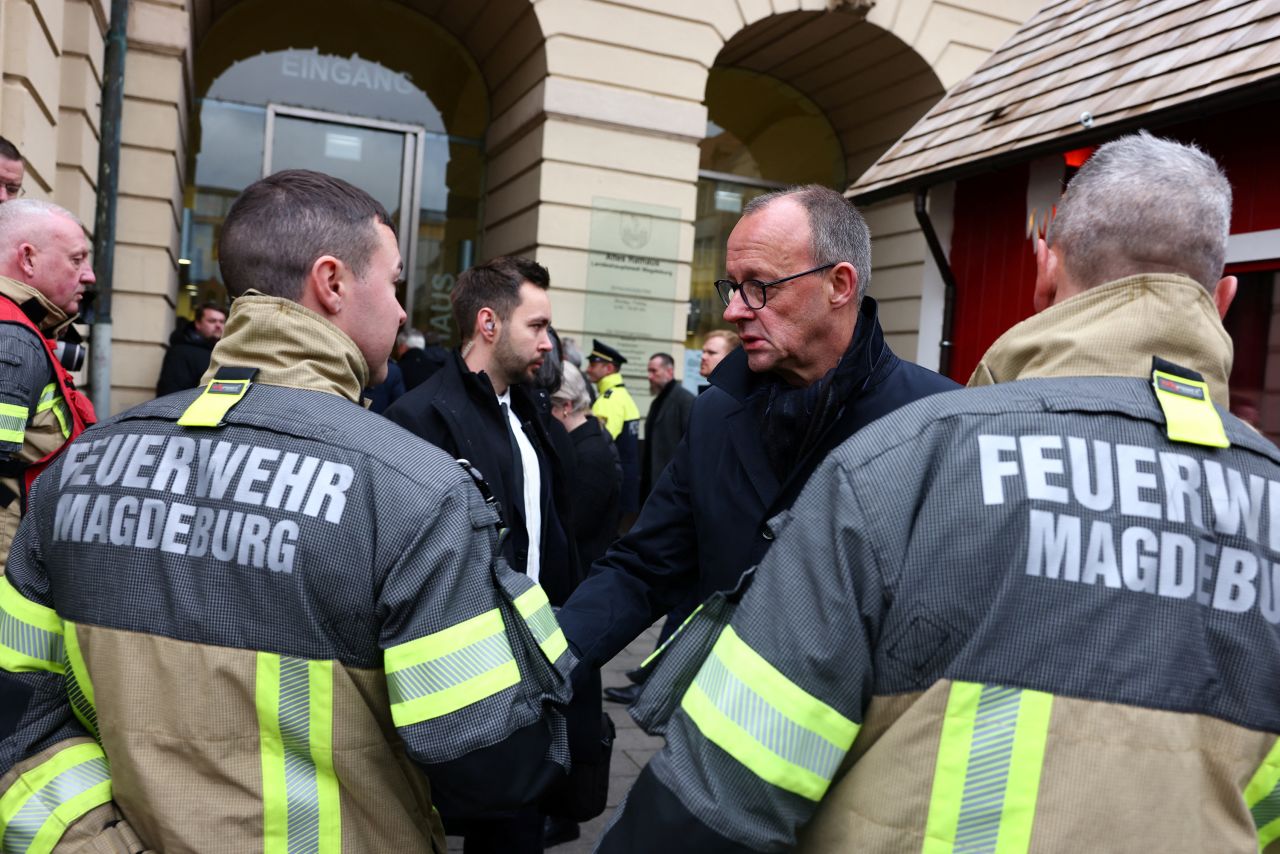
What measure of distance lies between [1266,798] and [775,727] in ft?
2.00

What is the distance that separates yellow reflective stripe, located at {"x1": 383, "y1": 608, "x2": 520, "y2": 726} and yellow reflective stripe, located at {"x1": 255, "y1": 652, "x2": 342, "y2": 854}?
108 millimetres

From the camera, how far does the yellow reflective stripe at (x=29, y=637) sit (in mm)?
1718

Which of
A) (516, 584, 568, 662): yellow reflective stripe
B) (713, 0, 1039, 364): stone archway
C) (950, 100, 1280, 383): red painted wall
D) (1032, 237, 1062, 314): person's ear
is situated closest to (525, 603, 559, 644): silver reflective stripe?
(516, 584, 568, 662): yellow reflective stripe

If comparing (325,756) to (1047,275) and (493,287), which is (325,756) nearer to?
(1047,275)

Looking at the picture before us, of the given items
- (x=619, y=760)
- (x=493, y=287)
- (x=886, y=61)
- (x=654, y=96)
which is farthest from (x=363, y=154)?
(x=619, y=760)

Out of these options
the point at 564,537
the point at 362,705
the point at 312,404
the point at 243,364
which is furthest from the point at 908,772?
the point at 564,537

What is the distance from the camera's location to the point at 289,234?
1817mm

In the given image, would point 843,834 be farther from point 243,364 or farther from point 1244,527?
point 243,364

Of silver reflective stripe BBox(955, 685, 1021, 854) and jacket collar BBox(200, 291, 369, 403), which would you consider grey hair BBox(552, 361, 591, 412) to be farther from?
silver reflective stripe BBox(955, 685, 1021, 854)

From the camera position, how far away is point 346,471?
5.29 ft

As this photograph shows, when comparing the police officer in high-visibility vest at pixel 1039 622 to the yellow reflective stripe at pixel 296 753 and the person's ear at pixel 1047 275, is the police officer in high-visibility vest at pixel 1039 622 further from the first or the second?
the yellow reflective stripe at pixel 296 753

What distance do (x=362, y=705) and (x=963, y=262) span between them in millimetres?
6117

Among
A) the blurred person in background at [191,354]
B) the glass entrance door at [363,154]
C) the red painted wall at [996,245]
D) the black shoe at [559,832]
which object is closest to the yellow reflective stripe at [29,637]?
the black shoe at [559,832]

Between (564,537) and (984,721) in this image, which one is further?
(564,537)
